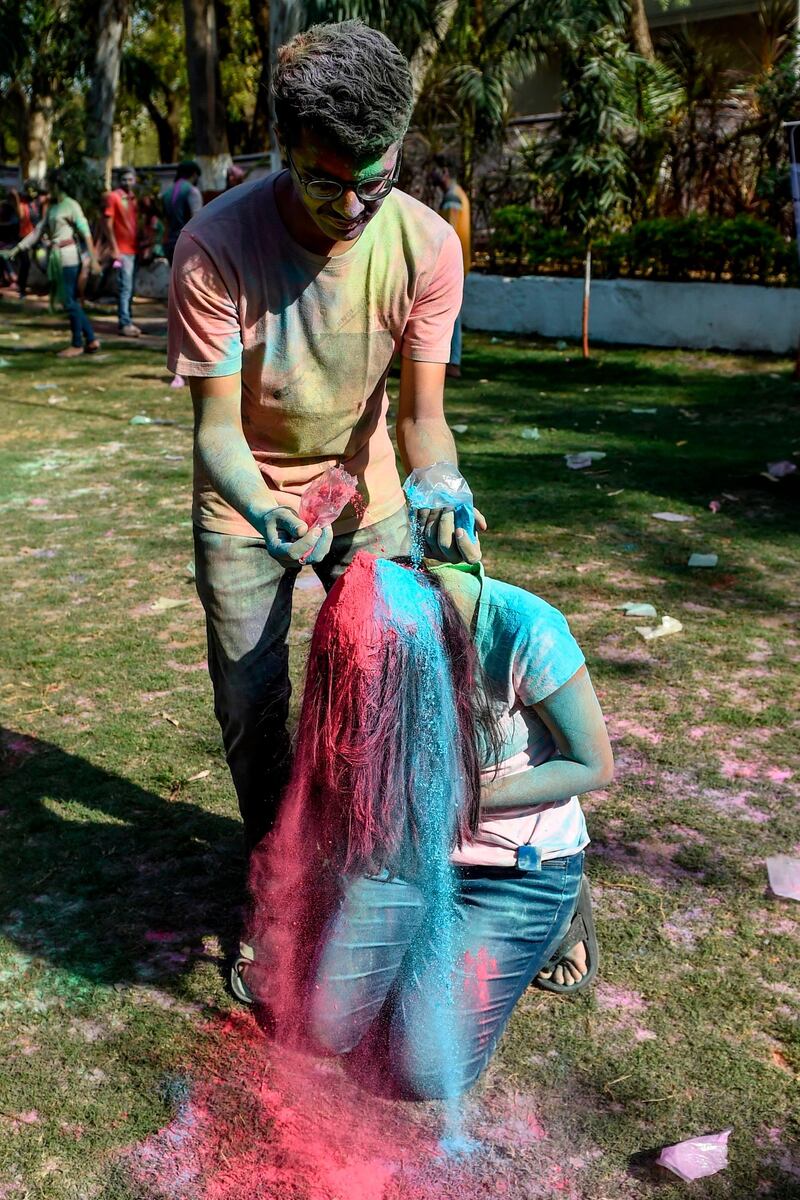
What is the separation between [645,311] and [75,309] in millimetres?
6061

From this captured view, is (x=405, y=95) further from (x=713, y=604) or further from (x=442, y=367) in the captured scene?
(x=713, y=604)

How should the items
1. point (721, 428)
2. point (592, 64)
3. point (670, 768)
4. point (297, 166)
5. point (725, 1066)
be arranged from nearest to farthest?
point (297, 166) < point (725, 1066) < point (670, 768) < point (721, 428) < point (592, 64)

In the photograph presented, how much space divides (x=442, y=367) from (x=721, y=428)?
6600 millimetres

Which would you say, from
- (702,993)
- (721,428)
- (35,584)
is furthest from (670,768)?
(721,428)

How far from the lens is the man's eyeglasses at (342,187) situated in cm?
230

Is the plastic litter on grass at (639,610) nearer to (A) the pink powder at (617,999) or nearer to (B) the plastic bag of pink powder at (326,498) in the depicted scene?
(A) the pink powder at (617,999)

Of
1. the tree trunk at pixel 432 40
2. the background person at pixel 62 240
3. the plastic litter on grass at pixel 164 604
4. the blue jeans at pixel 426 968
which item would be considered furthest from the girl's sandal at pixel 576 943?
the tree trunk at pixel 432 40

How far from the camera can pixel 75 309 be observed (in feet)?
40.9

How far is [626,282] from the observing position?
1320 centimetres

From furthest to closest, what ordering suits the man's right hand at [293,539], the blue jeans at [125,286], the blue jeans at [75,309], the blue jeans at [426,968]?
the blue jeans at [125,286] → the blue jeans at [75,309] → the blue jeans at [426,968] → the man's right hand at [293,539]

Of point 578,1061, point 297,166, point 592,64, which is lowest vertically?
point 578,1061

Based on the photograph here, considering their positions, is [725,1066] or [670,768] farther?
[670,768]

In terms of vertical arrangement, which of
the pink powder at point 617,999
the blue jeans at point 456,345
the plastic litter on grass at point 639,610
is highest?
the blue jeans at point 456,345

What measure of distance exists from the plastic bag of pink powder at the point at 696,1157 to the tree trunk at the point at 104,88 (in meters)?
19.3
